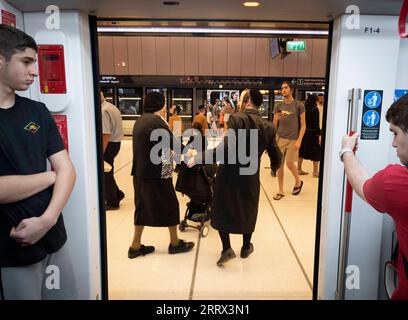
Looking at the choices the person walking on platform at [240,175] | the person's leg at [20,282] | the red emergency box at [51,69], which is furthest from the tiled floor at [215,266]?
the red emergency box at [51,69]

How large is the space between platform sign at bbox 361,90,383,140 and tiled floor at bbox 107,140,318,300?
1.43 meters

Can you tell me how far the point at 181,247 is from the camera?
3.54m

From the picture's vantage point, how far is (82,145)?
7.05ft

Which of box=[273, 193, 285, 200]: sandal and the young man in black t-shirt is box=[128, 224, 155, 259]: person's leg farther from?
box=[273, 193, 285, 200]: sandal

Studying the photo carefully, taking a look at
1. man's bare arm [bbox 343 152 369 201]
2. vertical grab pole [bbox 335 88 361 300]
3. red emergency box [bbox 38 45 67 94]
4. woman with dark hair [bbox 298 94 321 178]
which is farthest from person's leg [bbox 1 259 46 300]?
woman with dark hair [bbox 298 94 321 178]

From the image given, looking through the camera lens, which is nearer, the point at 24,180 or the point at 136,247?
the point at 24,180

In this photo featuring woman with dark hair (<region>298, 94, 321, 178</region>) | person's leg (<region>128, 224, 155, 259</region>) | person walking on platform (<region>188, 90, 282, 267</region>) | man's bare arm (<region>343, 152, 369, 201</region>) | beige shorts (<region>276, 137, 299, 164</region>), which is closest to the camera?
man's bare arm (<region>343, 152, 369, 201</region>)

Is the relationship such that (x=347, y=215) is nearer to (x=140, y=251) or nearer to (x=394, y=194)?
(x=394, y=194)

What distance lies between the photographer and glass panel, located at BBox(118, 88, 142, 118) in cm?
1130

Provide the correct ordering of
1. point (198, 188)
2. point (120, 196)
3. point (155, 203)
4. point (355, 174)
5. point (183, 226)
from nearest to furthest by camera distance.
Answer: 1. point (355, 174)
2. point (155, 203)
3. point (198, 188)
4. point (183, 226)
5. point (120, 196)

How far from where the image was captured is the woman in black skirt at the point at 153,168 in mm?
3111

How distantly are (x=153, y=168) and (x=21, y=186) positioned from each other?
5.47 ft

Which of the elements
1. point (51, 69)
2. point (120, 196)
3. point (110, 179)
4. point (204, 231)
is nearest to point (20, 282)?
point (51, 69)
